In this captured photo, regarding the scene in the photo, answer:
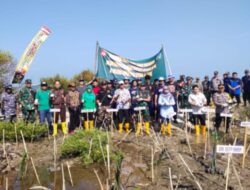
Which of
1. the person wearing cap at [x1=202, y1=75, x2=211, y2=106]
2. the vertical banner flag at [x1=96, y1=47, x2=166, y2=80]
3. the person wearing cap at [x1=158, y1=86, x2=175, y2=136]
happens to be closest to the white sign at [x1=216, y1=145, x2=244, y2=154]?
the person wearing cap at [x1=158, y1=86, x2=175, y2=136]

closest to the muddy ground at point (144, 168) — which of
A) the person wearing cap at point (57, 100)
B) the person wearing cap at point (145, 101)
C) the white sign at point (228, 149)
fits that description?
the white sign at point (228, 149)

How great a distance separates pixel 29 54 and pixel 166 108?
523cm

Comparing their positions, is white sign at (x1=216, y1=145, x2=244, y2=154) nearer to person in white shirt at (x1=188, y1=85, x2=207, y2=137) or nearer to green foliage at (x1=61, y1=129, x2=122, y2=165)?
green foliage at (x1=61, y1=129, x2=122, y2=165)

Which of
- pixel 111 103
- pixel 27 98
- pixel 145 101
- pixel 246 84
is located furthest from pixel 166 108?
pixel 246 84

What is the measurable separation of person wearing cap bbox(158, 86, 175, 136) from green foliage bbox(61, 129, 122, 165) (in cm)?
290

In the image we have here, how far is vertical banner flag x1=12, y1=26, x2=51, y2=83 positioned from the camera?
12.4 m

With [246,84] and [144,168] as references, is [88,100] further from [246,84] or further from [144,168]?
[246,84]

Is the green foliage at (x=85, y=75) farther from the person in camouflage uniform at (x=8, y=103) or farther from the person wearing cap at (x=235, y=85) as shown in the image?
the person in camouflage uniform at (x=8, y=103)

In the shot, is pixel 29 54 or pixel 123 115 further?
pixel 29 54

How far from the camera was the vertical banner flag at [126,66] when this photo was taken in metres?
15.8

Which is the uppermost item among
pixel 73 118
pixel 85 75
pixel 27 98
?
pixel 85 75

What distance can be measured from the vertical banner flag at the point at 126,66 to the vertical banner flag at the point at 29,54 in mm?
3473

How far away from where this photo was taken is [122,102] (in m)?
11.9

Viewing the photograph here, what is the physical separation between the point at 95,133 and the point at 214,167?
11.2 ft
